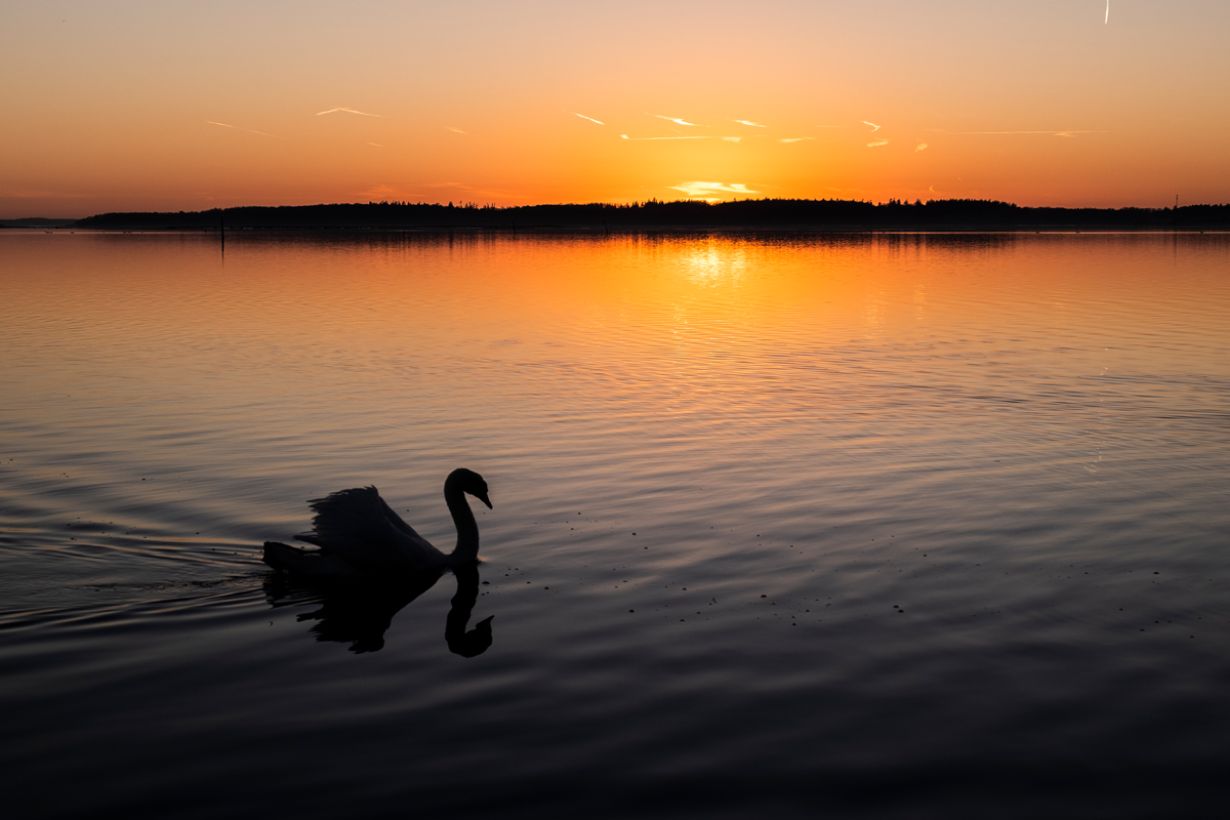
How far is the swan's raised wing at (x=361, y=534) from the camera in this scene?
12.2 m

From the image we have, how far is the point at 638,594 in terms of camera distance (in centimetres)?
1171

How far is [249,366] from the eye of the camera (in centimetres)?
2867

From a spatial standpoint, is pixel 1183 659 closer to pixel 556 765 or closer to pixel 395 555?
pixel 556 765

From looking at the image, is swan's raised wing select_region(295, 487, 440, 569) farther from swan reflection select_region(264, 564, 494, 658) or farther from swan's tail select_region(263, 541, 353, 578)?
swan reflection select_region(264, 564, 494, 658)

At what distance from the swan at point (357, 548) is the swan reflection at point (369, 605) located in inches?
4.4

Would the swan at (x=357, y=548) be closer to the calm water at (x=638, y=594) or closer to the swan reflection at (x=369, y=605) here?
the swan reflection at (x=369, y=605)

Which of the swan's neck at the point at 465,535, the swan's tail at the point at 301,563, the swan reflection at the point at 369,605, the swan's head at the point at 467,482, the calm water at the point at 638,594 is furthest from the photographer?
the swan's head at the point at 467,482

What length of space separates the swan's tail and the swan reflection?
110 millimetres

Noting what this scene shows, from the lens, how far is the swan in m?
12.2

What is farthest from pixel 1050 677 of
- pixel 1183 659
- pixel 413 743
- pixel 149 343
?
pixel 149 343

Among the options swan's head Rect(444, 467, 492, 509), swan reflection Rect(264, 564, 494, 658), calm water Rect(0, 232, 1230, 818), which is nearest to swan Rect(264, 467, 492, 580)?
swan reflection Rect(264, 564, 494, 658)

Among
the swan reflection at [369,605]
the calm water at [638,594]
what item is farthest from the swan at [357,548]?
the calm water at [638,594]

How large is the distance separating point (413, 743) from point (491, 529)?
615 centimetres

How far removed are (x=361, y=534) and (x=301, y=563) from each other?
0.66 meters
